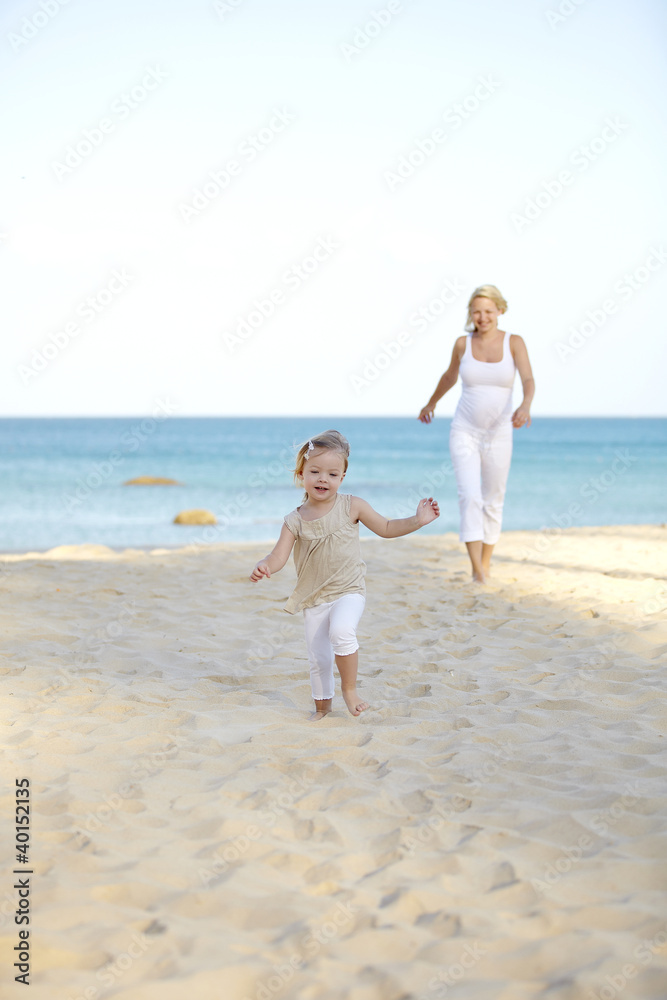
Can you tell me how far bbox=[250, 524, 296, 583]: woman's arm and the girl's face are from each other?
22 cm

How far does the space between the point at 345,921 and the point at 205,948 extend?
358 mm

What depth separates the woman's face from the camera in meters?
6.25

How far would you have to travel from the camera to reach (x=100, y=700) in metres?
3.92

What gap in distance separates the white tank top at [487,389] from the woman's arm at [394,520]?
2880 millimetres

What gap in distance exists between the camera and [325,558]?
3.71 m

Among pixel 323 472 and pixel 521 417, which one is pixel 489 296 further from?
pixel 323 472

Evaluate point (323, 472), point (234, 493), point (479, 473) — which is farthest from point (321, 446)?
point (234, 493)

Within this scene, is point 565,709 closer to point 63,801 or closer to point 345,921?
point 345,921

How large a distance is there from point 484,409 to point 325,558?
3.10 meters

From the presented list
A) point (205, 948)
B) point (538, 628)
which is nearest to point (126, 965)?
point (205, 948)

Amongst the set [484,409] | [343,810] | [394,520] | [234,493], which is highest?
[234,493]

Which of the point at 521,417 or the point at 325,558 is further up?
the point at 521,417

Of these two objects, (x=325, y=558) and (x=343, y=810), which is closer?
(x=343, y=810)

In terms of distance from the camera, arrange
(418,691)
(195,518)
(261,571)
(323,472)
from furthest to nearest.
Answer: (195,518) < (418,691) < (323,472) < (261,571)
